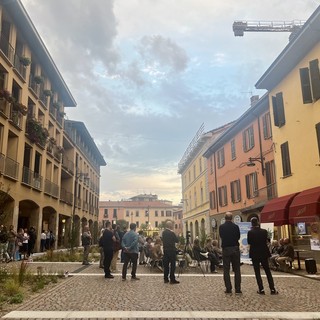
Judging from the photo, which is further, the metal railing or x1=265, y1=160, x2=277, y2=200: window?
x1=265, y1=160, x2=277, y2=200: window

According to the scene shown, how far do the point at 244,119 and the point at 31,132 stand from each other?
603 inches

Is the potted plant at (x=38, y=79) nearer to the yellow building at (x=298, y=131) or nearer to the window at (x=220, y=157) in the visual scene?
the yellow building at (x=298, y=131)

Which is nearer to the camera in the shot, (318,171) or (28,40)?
(318,171)

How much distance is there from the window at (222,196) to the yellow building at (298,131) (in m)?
13.2

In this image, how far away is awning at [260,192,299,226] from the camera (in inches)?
662

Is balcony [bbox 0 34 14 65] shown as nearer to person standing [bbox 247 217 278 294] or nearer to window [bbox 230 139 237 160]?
window [bbox 230 139 237 160]

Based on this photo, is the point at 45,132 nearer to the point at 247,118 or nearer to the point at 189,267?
the point at 247,118

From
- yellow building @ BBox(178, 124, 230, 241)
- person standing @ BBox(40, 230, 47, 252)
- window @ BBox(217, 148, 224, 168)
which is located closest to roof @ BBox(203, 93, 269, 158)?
window @ BBox(217, 148, 224, 168)

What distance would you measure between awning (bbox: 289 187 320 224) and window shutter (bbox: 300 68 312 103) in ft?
13.4

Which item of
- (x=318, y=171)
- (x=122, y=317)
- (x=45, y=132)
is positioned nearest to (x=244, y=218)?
(x=318, y=171)

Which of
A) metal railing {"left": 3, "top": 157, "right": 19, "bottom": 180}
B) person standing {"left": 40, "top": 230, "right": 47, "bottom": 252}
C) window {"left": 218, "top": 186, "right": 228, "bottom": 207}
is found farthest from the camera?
window {"left": 218, "top": 186, "right": 228, "bottom": 207}

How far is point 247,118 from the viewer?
27.4 metres

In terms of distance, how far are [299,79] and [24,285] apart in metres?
14.7

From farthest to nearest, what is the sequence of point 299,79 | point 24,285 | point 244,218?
point 244,218, point 299,79, point 24,285
